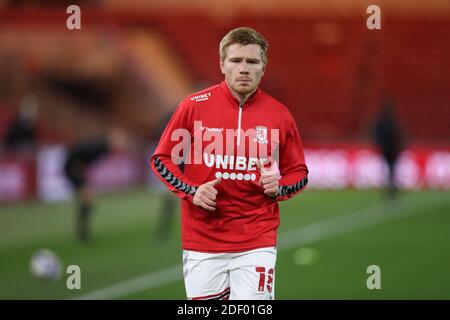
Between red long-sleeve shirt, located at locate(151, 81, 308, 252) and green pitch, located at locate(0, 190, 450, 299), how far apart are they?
14.1 feet

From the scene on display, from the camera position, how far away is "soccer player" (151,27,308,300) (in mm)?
6109

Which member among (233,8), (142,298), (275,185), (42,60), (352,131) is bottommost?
(142,298)

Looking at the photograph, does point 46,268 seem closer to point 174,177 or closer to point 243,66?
point 174,177

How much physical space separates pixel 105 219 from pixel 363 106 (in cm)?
1657

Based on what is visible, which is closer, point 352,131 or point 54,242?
point 54,242

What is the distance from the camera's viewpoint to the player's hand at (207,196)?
235 inches

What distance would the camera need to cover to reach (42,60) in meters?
31.5

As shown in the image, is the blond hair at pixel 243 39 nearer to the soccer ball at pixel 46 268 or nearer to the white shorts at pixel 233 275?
the white shorts at pixel 233 275

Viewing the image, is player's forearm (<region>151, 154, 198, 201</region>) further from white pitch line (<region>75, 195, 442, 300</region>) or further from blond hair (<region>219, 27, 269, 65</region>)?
white pitch line (<region>75, 195, 442, 300</region>)

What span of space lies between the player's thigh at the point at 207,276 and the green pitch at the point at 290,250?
428cm

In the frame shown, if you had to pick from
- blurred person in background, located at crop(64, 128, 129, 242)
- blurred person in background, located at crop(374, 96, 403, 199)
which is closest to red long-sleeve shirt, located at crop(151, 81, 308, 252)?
blurred person in background, located at crop(64, 128, 129, 242)

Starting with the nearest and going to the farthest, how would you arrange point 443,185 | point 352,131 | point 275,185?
point 275,185, point 443,185, point 352,131
